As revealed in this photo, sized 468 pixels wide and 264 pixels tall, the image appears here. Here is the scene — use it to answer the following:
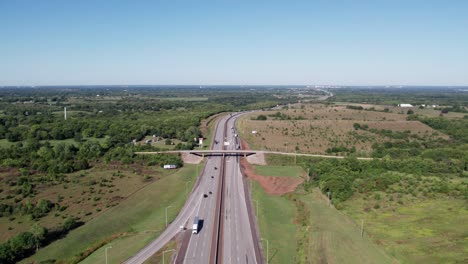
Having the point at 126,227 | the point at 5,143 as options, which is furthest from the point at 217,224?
the point at 5,143

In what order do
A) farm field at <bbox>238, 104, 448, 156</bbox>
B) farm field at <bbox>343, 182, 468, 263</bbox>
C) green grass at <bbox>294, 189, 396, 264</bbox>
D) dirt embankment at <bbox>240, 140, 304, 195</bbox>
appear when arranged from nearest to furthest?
1. green grass at <bbox>294, 189, 396, 264</bbox>
2. farm field at <bbox>343, 182, 468, 263</bbox>
3. dirt embankment at <bbox>240, 140, 304, 195</bbox>
4. farm field at <bbox>238, 104, 448, 156</bbox>

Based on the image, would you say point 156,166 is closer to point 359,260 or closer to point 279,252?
point 279,252

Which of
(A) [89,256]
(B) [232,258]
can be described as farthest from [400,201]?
(A) [89,256]

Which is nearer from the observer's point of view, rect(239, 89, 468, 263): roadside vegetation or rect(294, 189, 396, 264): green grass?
rect(294, 189, 396, 264): green grass

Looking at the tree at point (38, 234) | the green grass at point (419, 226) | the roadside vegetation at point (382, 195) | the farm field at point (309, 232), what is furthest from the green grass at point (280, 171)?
the tree at point (38, 234)

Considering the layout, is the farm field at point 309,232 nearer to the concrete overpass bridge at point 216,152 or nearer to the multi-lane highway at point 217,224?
the multi-lane highway at point 217,224

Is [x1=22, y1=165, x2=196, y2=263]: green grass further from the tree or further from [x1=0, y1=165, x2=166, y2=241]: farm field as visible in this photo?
[x1=0, y1=165, x2=166, y2=241]: farm field

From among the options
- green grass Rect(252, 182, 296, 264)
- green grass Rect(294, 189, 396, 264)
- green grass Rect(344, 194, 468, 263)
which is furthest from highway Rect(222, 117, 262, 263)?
green grass Rect(344, 194, 468, 263)

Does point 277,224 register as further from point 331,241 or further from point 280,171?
point 280,171
